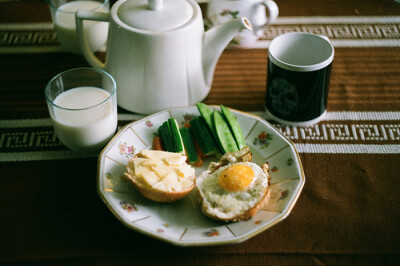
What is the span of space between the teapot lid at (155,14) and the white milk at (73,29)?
0.31 m

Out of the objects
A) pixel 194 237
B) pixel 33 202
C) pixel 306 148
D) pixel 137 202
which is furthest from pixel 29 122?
pixel 306 148

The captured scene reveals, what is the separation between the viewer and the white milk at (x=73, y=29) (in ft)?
5.20

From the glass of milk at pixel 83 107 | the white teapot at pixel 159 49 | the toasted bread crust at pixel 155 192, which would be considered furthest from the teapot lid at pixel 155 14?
the toasted bread crust at pixel 155 192

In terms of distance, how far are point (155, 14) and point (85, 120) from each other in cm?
37

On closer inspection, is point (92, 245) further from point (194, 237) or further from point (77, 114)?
point (77, 114)

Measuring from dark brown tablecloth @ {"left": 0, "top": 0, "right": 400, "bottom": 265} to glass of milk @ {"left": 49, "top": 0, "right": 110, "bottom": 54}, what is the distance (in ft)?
0.22

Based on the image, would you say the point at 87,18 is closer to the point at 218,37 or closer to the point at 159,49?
the point at 159,49

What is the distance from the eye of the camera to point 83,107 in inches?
49.4

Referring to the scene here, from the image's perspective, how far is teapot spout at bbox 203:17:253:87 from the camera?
4.29 ft

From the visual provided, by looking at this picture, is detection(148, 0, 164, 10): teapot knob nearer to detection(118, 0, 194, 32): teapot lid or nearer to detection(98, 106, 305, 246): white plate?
detection(118, 0, 194, 32): teapot lid

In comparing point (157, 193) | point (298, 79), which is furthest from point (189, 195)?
point (298, 79)

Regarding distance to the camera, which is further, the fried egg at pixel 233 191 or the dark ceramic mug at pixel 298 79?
the dark ceramic mug at pixel 298 79

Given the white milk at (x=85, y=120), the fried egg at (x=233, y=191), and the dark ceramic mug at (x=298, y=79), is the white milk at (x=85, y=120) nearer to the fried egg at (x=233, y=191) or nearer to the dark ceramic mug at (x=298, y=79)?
the fried egg at (x=233, y=191)

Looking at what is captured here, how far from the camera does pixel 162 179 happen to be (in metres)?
1.07
